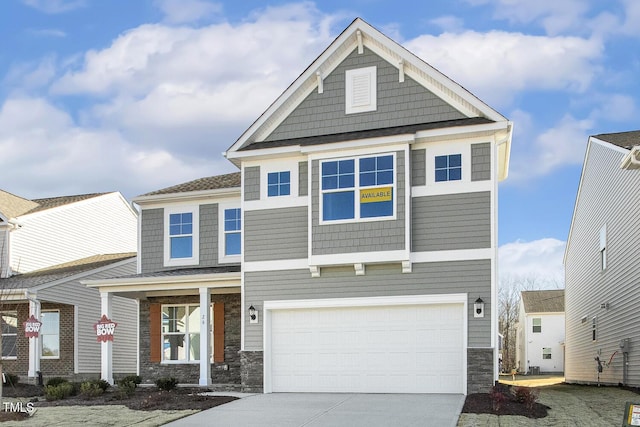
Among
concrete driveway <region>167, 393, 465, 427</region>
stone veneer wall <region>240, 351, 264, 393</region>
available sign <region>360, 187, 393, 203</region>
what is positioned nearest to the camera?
concrete driveway <region>167, 393, 465, 427</region>

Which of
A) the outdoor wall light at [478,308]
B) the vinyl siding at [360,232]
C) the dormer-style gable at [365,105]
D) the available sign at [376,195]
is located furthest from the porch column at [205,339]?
the outdoor wall light at [478,308]

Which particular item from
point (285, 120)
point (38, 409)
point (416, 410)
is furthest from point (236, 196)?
point (416, 410)

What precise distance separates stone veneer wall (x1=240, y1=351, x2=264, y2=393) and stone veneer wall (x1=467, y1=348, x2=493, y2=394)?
5.15 meters

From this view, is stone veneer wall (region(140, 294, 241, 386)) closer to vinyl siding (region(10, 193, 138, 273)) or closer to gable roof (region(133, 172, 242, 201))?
gable roof (region(133, 172, 242, 201))

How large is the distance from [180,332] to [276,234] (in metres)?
5.91

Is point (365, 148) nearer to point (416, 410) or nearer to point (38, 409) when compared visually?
point (416, 410)

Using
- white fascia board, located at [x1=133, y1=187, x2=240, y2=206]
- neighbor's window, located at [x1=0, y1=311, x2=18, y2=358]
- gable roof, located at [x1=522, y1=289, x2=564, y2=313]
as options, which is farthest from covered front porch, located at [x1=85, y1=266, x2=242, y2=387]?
gable roof, located at [x1=522, y1=289, x2=564, y2=313]

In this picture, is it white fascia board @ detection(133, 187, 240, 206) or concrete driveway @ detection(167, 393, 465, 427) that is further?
white fascia board @ detection(133, 187, 240, 206)

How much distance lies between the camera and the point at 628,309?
2056cm

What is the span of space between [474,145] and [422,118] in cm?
151

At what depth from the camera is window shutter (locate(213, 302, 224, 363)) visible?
2150 cm

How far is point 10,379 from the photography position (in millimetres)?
22953

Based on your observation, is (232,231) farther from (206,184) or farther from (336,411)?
(336,411)

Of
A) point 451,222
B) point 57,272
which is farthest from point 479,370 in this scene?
point 57,272
